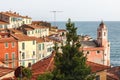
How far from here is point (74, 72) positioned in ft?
66.2

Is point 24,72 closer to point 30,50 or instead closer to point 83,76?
point 83,76

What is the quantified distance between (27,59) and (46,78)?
1751 inches

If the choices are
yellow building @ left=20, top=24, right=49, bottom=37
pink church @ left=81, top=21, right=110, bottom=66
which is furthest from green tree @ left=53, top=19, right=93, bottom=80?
yellow building @ left=20, top=24, right=49, bottom=37

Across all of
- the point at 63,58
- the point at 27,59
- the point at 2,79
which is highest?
the point at 63,58

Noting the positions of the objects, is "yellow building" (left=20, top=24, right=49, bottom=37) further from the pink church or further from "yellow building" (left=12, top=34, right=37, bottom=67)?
"yellow building" (left=12, top=34, right=37, bottom=67)

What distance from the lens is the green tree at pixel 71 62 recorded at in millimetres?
20031

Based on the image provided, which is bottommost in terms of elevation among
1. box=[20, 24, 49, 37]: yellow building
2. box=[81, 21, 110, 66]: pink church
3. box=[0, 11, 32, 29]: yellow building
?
box=[81, 21, 110, 66]: pink church

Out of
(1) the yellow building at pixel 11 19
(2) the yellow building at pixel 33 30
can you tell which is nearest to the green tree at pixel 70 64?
(2) the yellow building at pixel 33 30

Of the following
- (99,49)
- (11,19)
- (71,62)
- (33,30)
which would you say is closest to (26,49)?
(99,49)

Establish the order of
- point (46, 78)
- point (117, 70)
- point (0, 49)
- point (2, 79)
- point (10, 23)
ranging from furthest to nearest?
point (10, 23)
point (0, 49)
point (117, 70)
point (2, 79)
point (46, 78)

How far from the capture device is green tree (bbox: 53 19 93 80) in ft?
65.7

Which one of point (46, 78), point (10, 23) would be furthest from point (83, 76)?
point (10, 23)

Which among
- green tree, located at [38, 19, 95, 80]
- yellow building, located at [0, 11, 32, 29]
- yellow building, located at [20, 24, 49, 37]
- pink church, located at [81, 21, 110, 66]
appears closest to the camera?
green tree, located at [38, 19, 95, 80]

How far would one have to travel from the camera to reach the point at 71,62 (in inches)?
800
